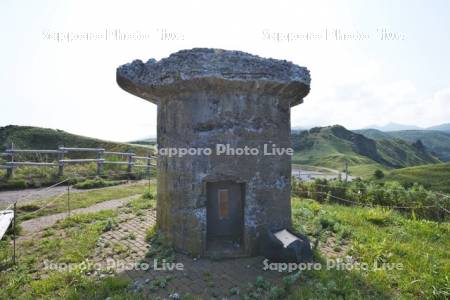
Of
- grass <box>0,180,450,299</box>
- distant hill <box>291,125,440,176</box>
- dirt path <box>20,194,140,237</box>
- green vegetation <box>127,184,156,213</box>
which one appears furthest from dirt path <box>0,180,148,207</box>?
distant hill <box>291,125,440,176</box>

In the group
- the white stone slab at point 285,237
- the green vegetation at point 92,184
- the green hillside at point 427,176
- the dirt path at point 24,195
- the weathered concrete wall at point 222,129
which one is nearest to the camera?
the white stone slab at point 285,237

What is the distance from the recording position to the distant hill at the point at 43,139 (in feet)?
96.7

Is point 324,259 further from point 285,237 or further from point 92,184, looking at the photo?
point 92,184

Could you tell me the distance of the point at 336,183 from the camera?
457 inches

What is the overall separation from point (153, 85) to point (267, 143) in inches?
90.8

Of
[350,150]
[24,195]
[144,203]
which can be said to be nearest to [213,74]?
[144,203]

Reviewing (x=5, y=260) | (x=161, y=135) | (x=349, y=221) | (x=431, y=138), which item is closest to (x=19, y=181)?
(x=5, y=260)

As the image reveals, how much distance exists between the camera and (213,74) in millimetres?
4938

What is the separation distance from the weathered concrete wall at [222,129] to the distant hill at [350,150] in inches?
2278

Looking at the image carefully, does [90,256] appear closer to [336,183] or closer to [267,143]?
[267,143]

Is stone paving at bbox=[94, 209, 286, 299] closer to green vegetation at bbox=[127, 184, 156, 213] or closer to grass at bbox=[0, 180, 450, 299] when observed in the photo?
grass at bbox=[0, 180, 450, 299]

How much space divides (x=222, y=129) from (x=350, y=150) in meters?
77.6

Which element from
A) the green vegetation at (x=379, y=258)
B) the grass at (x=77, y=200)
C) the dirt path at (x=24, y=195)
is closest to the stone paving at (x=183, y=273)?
the green vegetation at (x=379, y=258)

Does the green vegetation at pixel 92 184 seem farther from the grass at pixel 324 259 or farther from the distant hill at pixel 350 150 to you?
the distant hill at pixel 350 150
